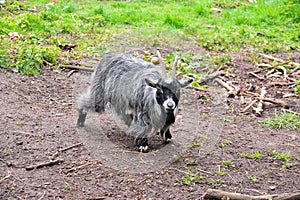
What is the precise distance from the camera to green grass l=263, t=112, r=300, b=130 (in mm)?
7664

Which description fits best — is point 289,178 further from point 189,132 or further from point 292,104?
point 292,104

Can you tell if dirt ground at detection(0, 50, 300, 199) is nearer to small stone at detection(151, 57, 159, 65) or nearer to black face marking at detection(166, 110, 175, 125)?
black face marking at detection(166, 110, 175, 125)

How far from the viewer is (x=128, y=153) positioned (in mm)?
6531

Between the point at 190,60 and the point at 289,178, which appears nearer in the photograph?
the point at 289,178

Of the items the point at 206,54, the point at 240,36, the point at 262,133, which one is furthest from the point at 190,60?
the point at 262,133

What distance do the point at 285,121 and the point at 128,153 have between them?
2.62 meters

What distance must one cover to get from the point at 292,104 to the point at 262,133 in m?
1.45

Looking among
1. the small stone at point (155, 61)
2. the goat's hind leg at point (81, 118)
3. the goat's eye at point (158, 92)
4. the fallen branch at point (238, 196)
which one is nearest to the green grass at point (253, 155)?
the fallen branch at point (238, 196)

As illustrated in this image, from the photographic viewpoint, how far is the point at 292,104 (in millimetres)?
8531

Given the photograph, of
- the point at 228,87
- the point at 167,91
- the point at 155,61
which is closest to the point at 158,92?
the point at 167,91

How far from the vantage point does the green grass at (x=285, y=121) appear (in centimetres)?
766

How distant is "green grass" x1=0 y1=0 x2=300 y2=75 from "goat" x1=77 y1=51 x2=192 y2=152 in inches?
83.9

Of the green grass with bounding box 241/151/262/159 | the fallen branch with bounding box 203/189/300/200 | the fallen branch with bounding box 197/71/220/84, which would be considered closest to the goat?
the green grass with bounding box 241/151/262/159

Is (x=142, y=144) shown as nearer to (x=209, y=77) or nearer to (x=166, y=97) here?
(x=166, y=97)
